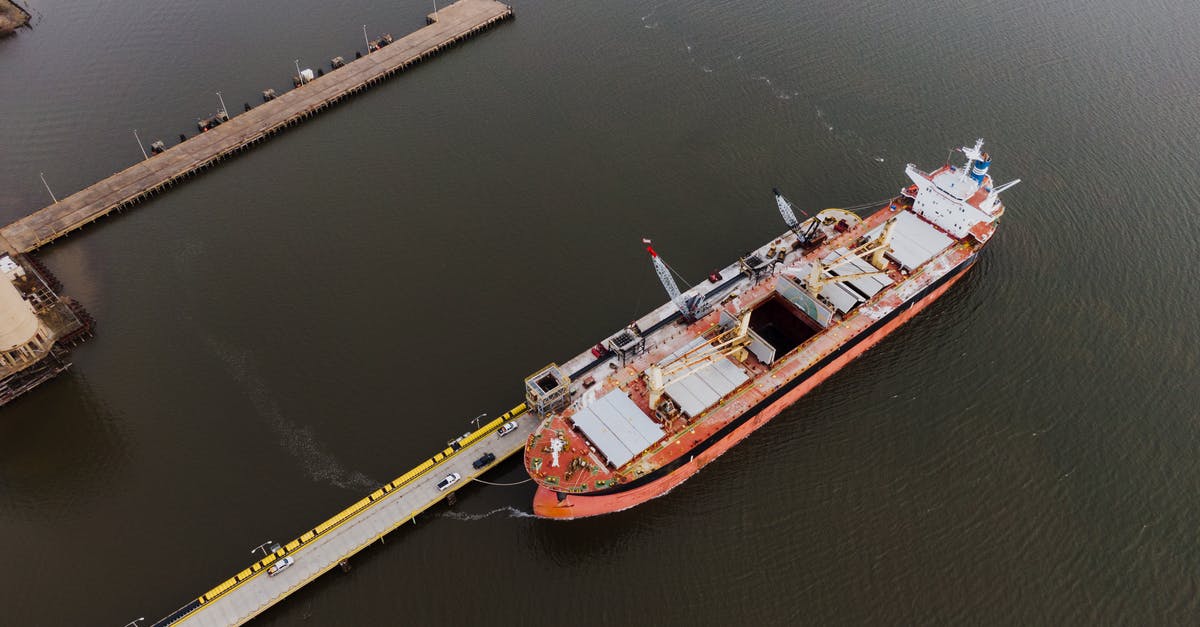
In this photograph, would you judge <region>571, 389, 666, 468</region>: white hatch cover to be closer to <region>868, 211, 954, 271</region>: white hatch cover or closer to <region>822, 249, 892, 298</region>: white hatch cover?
<region>822, 249, 892, 298</region>: white hatch cover

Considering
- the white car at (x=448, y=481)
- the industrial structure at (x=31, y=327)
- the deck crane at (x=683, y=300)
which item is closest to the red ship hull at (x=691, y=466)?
the white car at (x=448, y=481)

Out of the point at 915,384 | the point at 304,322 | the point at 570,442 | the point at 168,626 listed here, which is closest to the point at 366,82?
the point at 304,322

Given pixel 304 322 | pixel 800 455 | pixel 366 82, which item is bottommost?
pixel 800 455

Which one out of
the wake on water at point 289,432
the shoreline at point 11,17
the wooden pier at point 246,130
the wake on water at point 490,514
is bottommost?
the wake on water at point 490,514

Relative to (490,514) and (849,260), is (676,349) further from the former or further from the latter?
(490,514)

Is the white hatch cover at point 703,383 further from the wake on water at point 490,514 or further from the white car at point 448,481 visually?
the white car at point 448,481

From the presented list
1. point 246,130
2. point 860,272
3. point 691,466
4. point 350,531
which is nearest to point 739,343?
point 691,466

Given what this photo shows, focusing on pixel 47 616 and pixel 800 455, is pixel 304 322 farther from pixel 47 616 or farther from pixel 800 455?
pixel 800 455
